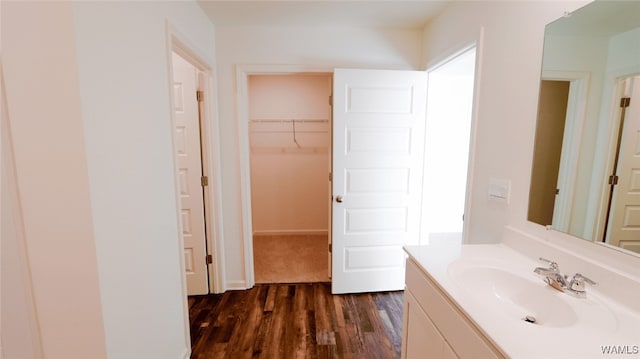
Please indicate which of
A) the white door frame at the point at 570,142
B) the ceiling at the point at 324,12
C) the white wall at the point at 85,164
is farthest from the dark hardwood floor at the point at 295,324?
the ceiling at the point at 324,12

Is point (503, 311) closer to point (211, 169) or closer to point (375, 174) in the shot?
point (375, 174)

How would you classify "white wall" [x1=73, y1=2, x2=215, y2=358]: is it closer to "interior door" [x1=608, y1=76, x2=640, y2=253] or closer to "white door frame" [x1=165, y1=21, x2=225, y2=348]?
"white door frame" [x1=165, y1=21, x2=225, y2=348]

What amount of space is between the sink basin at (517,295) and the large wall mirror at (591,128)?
10.7 inches

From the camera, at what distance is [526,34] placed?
3.87ft

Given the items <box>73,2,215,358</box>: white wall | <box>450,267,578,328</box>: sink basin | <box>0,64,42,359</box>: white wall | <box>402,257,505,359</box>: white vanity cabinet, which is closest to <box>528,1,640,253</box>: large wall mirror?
<box>450,267,578,328</box>: sink basin

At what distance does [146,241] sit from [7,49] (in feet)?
2.68

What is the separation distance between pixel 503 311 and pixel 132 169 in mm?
1466

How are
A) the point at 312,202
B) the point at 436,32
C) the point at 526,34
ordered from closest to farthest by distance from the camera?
the point at 526,34 → the point at 436,32 → the point at 312,202

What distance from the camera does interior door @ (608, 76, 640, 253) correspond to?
0.81 meters

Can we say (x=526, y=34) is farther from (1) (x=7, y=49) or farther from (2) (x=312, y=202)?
(2) (x=312, y=202)

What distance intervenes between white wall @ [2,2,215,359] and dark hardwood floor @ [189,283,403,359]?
0.72 m

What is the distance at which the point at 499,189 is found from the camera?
1.36 metres

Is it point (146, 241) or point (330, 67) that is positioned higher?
point (330, 67)

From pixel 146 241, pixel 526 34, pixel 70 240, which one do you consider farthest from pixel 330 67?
pixel 70 240
